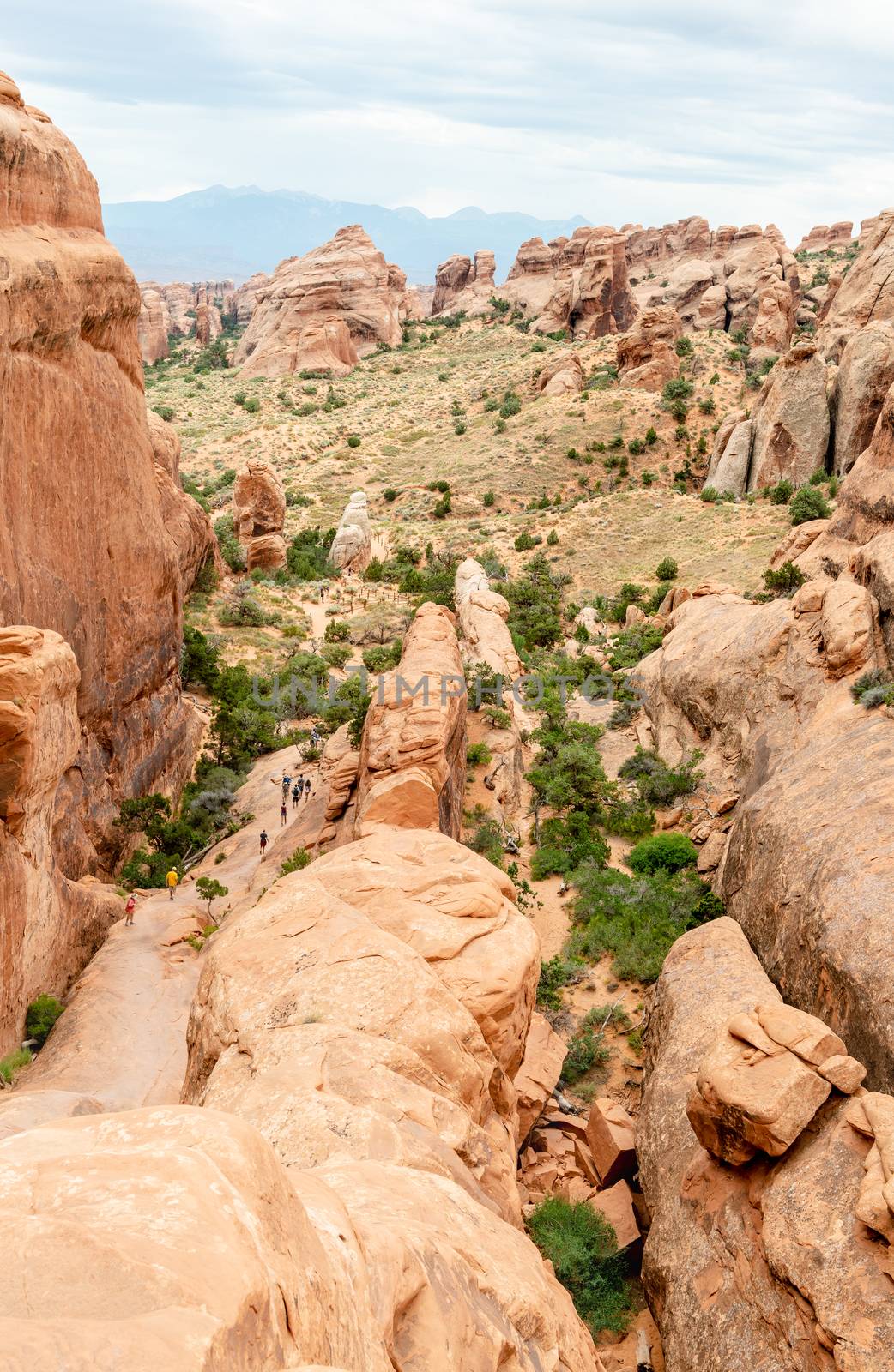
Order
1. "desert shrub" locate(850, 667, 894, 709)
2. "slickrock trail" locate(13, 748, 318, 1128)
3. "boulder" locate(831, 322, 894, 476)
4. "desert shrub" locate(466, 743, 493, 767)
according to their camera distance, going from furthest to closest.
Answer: "boulder" locate(831, 322, 894, 476)
"desert shrub" locate(466, 743, 493, 767)
"desert shrub" locate(850, 667, 894, 709)
"slickrock trail" locate(13, 748, 318, 1128)

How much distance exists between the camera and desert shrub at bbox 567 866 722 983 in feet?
61.5

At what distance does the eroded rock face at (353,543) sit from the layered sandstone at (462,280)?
70.2 m

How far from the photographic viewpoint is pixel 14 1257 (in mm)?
4324

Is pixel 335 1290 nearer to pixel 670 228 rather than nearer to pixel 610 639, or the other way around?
pixel 610 639

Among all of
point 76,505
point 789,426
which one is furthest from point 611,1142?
point 789,426

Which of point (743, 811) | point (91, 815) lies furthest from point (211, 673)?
point (743, 811)

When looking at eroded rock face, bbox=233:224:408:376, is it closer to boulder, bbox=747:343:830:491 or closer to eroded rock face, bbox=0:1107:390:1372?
boulder, bbox=747:343:830:491

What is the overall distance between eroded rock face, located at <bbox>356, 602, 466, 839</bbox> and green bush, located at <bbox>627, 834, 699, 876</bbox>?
4418 millimetres

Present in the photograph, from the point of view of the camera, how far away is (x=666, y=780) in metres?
24.8

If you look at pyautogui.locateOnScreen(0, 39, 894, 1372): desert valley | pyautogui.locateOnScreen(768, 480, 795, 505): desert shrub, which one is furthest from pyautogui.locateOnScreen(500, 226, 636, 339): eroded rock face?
pyautogui.locateOnScreen(768, 480, 795, 505): desert shrub

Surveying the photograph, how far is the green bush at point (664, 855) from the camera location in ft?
71.9

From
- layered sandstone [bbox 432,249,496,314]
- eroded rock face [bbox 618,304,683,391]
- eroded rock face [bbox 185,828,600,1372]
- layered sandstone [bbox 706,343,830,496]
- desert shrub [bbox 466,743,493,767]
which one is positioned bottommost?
desert shrub [bbox 466,743,493,767]

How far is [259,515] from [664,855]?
33.2m

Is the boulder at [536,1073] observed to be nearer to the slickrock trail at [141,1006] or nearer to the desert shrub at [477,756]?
the slickrock trail at [141,1006]
